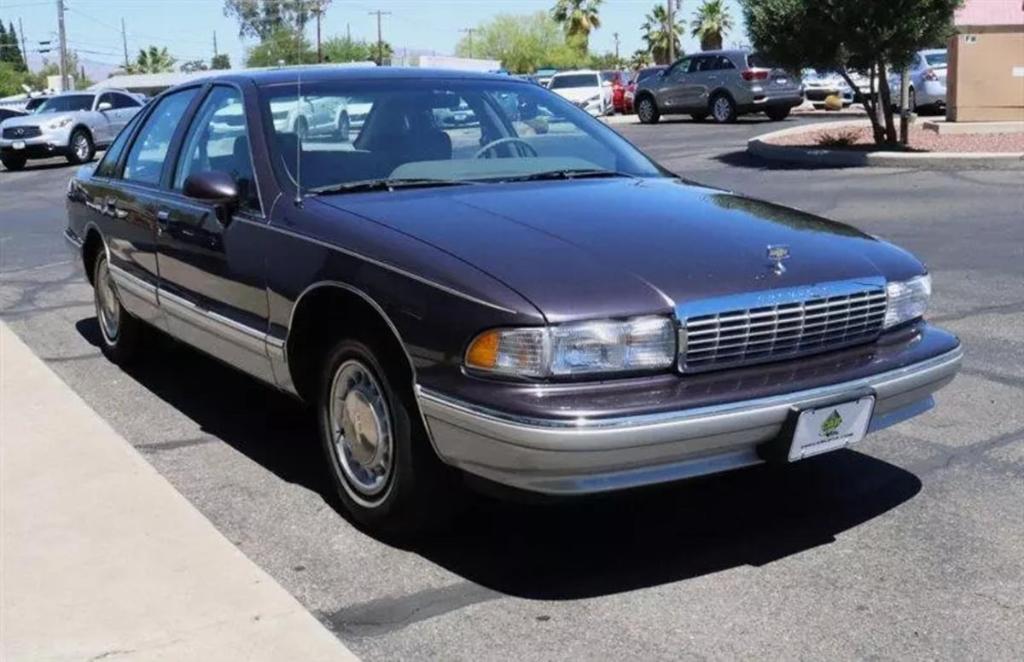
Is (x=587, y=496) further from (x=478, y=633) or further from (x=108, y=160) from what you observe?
(x=108, y=160)

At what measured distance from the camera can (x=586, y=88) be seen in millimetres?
35438

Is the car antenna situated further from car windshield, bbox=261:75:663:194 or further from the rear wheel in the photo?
the rear wheel

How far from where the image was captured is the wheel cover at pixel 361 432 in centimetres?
432

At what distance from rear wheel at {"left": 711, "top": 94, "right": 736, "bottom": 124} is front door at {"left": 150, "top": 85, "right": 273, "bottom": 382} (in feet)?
76.5

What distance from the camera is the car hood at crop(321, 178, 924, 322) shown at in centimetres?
385

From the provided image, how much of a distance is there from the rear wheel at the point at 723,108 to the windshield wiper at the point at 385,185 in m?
24.0

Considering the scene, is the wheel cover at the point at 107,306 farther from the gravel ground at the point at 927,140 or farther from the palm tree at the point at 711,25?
the palm tree at the point at 711,25

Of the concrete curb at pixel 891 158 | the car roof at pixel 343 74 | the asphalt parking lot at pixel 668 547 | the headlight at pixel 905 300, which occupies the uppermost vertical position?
the car roof at pixel 343 74

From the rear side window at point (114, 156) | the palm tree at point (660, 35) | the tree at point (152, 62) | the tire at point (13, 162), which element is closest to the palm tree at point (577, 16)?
the palm tree at point (660, 35)

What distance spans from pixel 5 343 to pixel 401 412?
465 centimetres

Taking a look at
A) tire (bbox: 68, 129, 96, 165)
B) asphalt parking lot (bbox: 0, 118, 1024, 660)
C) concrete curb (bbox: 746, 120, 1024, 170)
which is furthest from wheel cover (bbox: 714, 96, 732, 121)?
asphalt parking lot (bbox: 0, 118, 1024, 660)

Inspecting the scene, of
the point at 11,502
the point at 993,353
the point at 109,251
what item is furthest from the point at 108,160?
the point at 993,353

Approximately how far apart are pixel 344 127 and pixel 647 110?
26133 millimetres

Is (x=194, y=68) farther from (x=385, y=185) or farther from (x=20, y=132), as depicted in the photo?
(x=385, y=185)
